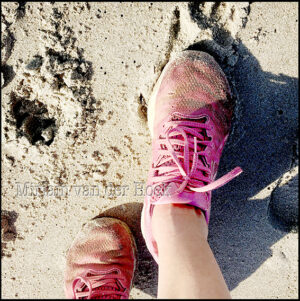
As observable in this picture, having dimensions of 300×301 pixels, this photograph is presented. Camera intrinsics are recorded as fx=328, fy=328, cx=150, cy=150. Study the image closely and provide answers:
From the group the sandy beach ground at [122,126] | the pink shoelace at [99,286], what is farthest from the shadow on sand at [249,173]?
the pink shoelace at [99,286]

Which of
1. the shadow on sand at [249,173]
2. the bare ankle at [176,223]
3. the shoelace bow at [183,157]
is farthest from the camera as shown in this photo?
the shadow on sand at [249,173]

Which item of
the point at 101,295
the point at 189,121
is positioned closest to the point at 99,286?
the point at 101,295

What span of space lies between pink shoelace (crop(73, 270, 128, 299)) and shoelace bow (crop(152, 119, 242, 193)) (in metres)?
0.56

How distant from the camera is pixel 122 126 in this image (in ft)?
4.97

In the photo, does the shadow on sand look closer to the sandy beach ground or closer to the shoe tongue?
the sandy beach ground

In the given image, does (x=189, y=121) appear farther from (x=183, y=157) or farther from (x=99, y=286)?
(x=99, y=286)

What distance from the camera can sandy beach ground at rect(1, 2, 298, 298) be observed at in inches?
56.3

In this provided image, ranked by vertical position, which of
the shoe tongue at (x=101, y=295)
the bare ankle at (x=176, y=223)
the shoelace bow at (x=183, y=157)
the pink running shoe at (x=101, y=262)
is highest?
the shoelace bow at (x=183, y=157)

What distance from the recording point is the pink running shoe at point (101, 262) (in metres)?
1.57

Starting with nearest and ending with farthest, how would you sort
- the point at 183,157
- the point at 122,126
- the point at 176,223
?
Result: 1. the point at 176,223
2. the point at 183,157
3. the point at 122,126

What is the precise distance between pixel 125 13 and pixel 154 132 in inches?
21.0

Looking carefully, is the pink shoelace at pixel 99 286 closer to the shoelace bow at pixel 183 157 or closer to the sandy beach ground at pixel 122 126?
the sandy beach ground at pixel 122 126

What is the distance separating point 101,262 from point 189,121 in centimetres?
80

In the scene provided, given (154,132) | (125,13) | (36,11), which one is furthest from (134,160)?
(36,11)
